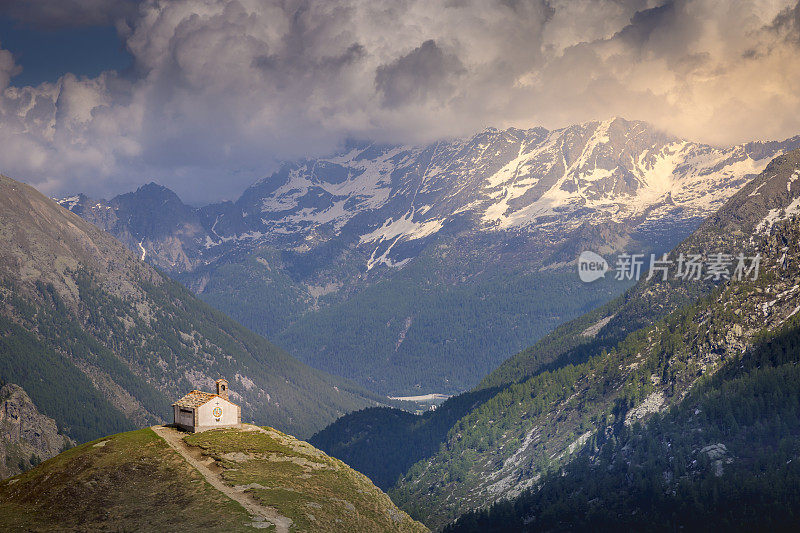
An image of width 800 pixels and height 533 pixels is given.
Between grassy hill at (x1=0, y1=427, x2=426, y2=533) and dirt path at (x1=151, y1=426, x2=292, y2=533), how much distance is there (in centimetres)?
65

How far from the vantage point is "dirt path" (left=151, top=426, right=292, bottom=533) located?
14425 cm

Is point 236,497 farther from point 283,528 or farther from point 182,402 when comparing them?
point 182,402

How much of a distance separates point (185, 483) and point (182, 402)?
38948 mm

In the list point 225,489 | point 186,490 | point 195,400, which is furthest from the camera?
point 195,400

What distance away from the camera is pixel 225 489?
153 meters

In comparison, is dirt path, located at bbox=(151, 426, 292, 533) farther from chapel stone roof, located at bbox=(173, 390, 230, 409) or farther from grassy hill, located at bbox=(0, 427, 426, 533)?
chapel stone roof, located at bbox=(173, 390, 230, 409)

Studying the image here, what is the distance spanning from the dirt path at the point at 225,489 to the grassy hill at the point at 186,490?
65 cm

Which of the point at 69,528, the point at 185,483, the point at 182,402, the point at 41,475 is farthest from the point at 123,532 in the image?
the point at 182,402

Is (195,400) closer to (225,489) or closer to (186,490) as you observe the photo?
(225,489)

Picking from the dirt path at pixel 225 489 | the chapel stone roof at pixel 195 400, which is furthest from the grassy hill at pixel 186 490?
the chapel stone roof at pixel 195 400

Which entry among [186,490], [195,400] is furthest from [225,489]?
[195,400]

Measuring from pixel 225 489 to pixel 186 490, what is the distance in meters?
6.23

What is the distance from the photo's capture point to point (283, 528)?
143500mm

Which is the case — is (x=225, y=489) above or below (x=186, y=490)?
below
